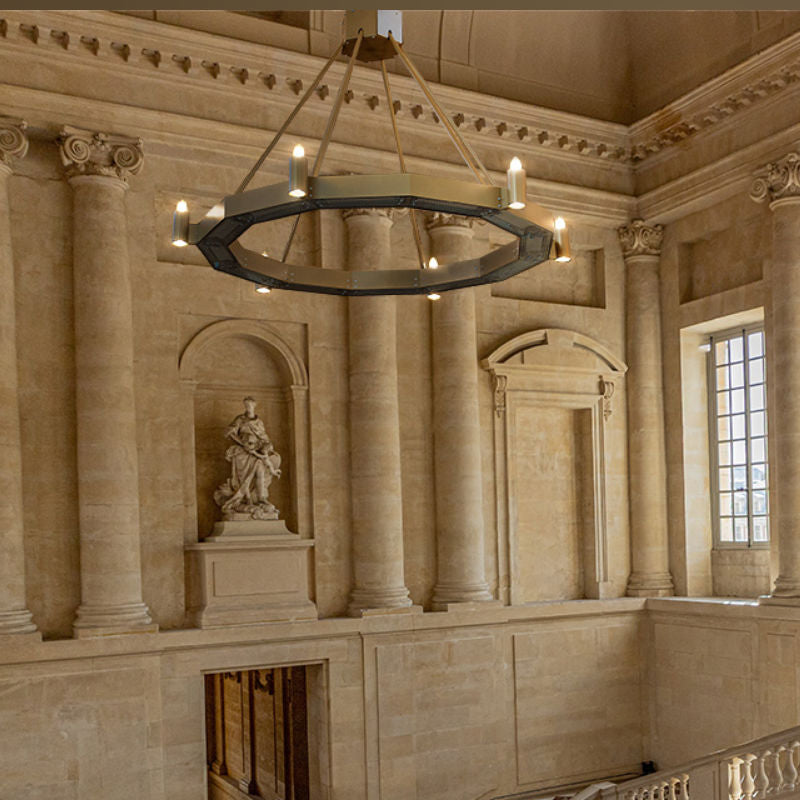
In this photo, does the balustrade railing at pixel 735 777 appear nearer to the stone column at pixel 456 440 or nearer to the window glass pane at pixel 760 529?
the stone column at pixel 456 440

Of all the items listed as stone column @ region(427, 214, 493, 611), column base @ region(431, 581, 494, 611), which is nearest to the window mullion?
stone column @ region(427, 214, 493, 611)

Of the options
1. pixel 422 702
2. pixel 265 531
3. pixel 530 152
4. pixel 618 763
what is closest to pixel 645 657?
pixel 618 763

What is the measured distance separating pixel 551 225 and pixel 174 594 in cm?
727

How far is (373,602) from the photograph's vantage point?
41.9ft

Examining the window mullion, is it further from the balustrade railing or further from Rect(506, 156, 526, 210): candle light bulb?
Rect(506, 156, 526, 210): candle light bulb

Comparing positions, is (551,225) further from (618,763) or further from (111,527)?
(618,763)

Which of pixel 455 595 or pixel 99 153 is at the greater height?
pixel 99 153

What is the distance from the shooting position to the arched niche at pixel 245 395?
496 inches

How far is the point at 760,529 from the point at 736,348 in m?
2.76

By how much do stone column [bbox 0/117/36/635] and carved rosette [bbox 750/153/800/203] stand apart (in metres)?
9.47

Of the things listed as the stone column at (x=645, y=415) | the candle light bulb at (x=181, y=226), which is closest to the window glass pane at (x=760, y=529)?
the stone column at (x=645, y=415)

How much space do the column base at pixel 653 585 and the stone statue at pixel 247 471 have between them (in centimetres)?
612

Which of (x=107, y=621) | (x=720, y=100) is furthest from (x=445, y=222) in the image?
(x=107, y=621)

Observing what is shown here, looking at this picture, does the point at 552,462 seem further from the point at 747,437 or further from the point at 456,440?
the point at 747,437
